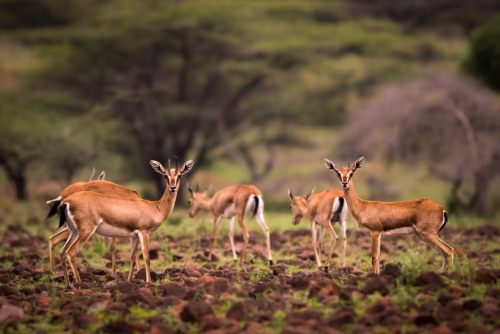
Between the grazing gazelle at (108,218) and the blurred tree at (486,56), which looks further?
the blurred tree at (486,56)

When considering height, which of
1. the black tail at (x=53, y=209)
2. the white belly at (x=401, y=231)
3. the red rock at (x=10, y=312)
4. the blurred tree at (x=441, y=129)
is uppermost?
the blurred tree at (x=441, y=129)

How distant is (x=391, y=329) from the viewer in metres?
5.80

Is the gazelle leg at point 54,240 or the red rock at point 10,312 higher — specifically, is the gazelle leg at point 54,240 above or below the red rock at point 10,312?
above

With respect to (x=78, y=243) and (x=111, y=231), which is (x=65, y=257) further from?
(x=111, y=231)

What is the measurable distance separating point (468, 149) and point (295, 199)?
7638mm

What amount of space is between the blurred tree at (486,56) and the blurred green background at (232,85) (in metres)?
0.04

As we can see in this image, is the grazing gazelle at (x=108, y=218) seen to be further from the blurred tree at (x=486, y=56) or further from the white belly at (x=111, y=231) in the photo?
Result: the blurred tree at (x=486, y=56)

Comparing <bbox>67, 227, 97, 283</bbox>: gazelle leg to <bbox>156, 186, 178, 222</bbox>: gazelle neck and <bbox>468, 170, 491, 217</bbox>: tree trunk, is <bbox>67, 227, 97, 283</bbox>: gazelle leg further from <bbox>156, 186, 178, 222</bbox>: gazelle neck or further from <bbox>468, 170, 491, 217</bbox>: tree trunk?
<bbox>468, 170, 491, 217</bbox>: tree trunk

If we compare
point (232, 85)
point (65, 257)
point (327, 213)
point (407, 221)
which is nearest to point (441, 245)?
point (407, 221)

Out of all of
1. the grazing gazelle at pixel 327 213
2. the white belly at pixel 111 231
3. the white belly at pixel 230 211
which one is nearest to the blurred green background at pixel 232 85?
the white belly at pixel 230 211

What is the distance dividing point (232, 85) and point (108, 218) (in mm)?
15342

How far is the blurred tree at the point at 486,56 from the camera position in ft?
62.8

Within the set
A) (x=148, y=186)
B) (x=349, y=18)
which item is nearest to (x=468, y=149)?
(x=349, y=18)

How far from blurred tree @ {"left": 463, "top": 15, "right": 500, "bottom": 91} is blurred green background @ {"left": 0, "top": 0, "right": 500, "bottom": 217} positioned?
41 millimetres
